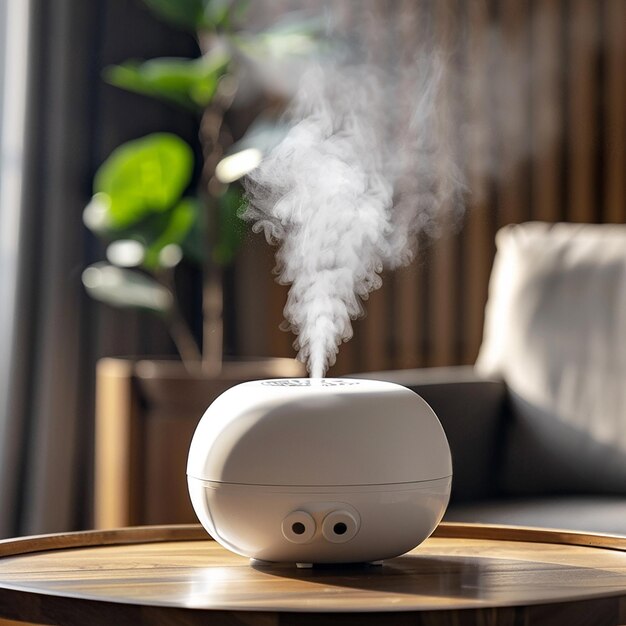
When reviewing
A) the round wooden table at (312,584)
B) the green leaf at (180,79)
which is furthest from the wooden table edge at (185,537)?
the green leaf at (180,79)

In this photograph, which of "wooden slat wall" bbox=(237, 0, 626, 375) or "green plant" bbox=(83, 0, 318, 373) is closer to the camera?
"green plant" bbox=(83, 0, 318, 373)

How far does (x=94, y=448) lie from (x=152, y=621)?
2185mm

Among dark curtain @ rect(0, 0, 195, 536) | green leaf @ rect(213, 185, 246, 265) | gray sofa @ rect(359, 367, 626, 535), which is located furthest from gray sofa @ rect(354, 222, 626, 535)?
dark curtain @ rect(0, 0, 195, 536)

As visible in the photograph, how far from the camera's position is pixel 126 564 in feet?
3.34

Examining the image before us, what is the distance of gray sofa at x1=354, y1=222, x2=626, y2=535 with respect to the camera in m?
1.87

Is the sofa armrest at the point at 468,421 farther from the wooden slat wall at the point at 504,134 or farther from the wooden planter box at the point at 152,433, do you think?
the wooden slat wall at the point at 504,134

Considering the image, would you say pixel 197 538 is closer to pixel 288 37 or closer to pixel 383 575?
pixel 383 575

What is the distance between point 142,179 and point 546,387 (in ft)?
3.49

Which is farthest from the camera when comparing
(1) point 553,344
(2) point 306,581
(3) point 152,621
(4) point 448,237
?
(4) point 448,237

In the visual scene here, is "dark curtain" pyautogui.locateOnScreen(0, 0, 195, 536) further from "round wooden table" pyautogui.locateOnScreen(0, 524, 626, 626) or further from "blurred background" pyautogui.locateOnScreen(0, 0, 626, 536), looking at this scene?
"round wooden table" pyautogui.locateOnScreen(0, 524, 626, 626)

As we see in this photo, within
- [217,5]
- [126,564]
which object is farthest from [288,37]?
[126,564]

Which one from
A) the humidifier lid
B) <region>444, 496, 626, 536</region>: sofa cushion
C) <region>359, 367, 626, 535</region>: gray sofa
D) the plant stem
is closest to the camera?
the humidifier lid

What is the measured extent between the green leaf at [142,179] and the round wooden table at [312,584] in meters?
1.45

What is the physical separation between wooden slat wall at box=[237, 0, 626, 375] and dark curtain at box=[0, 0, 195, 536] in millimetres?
553
